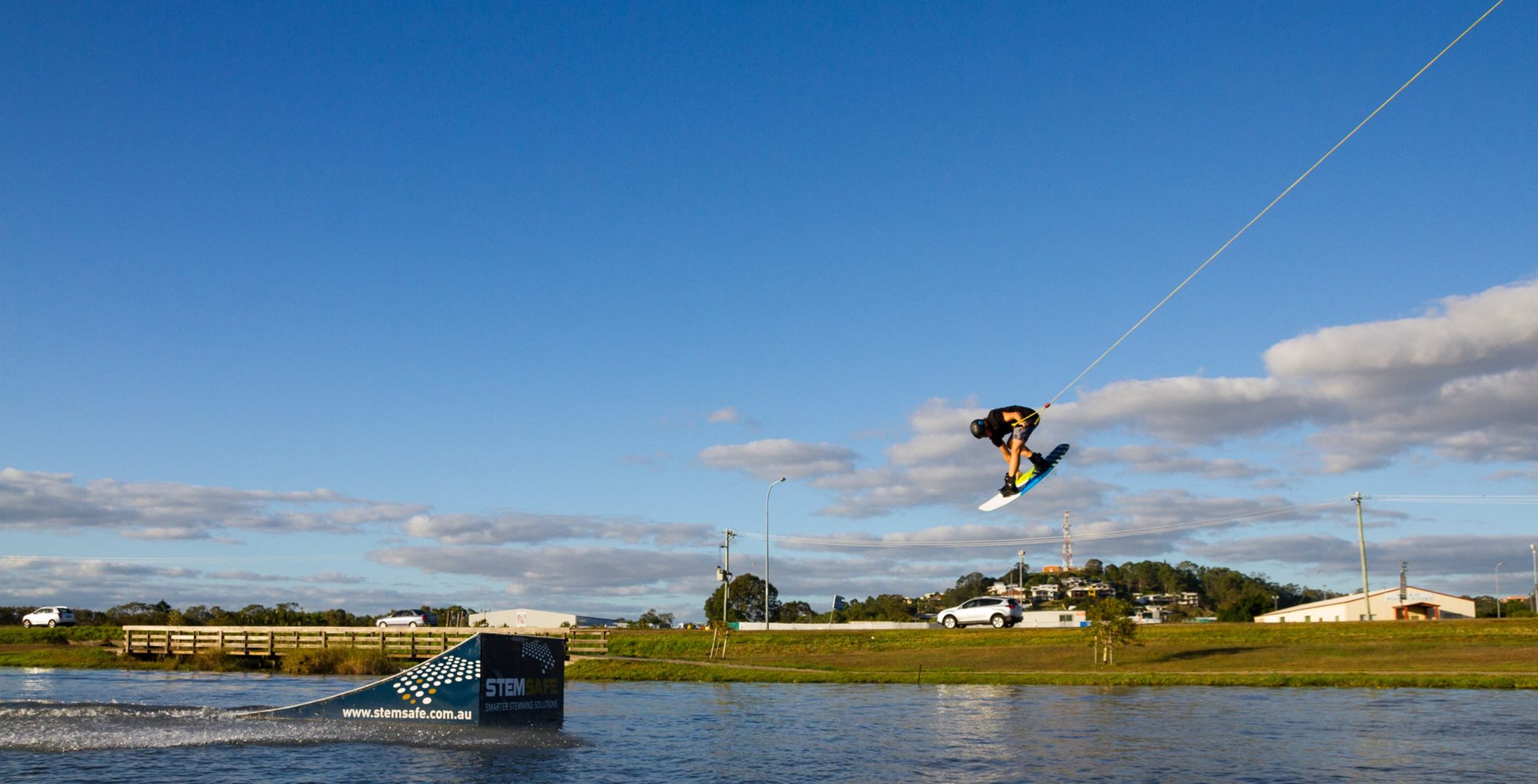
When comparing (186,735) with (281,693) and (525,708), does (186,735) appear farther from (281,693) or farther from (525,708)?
(281,693)

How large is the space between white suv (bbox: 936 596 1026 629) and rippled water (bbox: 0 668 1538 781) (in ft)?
102

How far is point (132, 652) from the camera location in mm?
64062

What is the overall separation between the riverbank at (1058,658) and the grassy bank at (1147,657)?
9 cm

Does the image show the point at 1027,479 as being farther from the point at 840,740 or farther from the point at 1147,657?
the point at 1147,657

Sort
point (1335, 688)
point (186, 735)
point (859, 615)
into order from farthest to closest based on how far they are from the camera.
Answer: point (859, 615)
point (1335, 688)
point (186, 735)

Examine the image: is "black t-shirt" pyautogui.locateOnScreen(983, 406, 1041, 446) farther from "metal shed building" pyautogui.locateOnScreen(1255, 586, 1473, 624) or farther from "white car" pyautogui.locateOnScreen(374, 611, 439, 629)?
"white car" pyautogui.locateOnScreen(374, 611, 439, 629)

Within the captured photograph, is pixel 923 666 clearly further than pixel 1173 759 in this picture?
Yes

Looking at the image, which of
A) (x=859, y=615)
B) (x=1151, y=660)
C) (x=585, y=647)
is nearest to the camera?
(x=1151, y=660)

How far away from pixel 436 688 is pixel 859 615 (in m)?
110

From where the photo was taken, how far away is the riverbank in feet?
149

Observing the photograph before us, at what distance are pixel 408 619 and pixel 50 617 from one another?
2770 cm

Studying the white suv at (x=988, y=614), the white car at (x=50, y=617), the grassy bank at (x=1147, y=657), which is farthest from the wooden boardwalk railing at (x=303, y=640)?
the white car at (x=50, y=617)

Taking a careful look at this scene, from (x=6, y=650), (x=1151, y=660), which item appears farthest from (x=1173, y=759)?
(x=6, y=650)

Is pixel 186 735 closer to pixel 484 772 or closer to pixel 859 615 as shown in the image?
pixel 484 772
